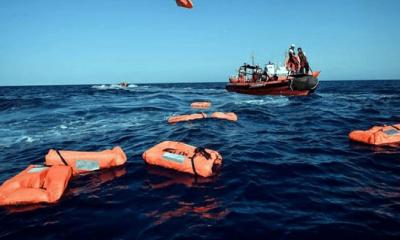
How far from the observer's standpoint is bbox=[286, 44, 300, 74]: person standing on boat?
25509 millimetres

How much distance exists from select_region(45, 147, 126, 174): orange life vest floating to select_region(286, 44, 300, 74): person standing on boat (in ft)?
72.2

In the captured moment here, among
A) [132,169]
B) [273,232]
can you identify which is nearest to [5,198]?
[132,169]

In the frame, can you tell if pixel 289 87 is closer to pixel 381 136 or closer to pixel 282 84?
pixel 282 84

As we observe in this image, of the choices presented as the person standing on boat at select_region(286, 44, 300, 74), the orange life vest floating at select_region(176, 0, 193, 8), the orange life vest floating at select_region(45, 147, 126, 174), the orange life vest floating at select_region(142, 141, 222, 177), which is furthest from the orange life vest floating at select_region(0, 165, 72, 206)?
the person standing on boat at select_region(286, 44, 300, 74)

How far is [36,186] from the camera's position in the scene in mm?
5848

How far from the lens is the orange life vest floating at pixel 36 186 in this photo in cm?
550

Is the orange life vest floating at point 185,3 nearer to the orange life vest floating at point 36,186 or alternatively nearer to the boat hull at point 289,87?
the orange life vest floating at point 36,186

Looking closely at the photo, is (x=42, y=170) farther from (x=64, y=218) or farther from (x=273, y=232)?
(x=273, y=232)

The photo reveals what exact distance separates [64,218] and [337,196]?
5.37 m

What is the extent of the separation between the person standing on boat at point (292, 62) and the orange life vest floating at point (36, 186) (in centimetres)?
2360

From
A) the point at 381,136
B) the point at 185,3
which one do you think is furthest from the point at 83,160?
the point at 381,136

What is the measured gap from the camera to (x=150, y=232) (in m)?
4.53

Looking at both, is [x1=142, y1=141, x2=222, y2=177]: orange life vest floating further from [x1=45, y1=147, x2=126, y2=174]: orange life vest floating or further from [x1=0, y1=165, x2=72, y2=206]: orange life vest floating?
[x1=0, y1=165, x2=72, y2=206]: orange life vest floating

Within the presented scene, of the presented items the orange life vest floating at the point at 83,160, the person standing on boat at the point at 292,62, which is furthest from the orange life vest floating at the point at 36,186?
the person standing on boat at the point at 292,62
